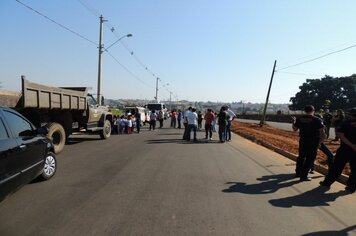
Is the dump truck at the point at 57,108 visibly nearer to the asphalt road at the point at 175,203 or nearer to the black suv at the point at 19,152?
the asphalt road at the point at 175,203

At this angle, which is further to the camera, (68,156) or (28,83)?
(68,156)

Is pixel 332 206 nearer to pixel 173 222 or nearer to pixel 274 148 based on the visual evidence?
pixel 173 222

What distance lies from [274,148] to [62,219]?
12.4m

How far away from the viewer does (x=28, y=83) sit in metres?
12.6

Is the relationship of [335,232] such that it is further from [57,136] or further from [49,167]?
[57,136]

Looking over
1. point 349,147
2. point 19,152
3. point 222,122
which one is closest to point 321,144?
point 349,147

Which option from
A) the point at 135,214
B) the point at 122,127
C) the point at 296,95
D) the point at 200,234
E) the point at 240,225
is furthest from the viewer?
the point at 296,95

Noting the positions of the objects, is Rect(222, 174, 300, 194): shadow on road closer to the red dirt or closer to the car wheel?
the red dirt

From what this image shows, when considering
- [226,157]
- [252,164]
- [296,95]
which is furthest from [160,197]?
[296,95]

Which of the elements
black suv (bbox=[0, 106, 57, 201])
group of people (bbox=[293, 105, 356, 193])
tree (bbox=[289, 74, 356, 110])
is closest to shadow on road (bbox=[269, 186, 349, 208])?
group of people (bbox=[293, 105, 356, 193])

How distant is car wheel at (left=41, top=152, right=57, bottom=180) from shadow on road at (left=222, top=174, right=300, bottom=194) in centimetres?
358

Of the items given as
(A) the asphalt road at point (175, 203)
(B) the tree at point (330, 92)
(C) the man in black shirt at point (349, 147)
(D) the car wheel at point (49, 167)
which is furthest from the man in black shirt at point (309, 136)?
(B) the tree at point (330, 92)

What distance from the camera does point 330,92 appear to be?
84.8m

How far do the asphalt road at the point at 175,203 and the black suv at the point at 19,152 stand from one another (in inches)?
14.3
